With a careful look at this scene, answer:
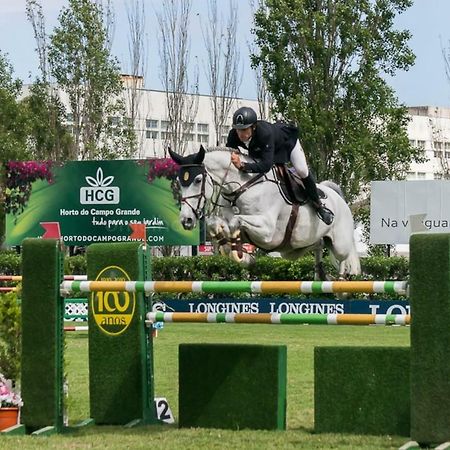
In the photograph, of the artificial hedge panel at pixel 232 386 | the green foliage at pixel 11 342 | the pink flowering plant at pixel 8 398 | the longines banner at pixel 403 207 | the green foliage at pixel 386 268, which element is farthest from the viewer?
the green foliage at pixel 386 268

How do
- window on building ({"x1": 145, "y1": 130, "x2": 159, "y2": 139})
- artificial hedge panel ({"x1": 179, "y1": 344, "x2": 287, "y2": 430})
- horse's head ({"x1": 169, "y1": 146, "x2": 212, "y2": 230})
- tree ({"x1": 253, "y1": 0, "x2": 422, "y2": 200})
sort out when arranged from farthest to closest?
window on building ({"x1": 145, "y1": 130, "x2": 159, "y2": 139})
tree ({"x1": 253, "y1": 0, "x2": 422, "y2": 200})
horse's head ({"x1": 169, "y1": 146, "x2": 212, "y2": 230})
artificial hedge panel ({"x1": 179, "y1": 344, "x2": 287, "y2": 430})

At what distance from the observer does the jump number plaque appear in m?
6.84

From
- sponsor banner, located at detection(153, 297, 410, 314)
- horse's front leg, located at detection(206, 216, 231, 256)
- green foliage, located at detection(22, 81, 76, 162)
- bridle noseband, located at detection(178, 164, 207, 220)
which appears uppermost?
green foliage, located at detection(22, 81, 76, 162)

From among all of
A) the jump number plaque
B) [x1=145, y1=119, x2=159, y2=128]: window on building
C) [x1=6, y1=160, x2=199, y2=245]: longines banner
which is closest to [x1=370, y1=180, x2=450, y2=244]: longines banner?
[x1=6, y1=160, x2=199, y2=245]: longines banner

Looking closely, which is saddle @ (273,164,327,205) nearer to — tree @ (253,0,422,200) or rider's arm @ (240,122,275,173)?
rider's arm @ (240,122,275,173)

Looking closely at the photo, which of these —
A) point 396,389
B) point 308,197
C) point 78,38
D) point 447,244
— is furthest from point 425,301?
point 78,38

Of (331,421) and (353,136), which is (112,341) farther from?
(353,136)

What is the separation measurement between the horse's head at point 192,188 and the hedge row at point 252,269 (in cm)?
1229

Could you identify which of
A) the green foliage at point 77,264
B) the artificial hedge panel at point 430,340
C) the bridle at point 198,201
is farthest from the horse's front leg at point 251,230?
the green foliage at point 77,264

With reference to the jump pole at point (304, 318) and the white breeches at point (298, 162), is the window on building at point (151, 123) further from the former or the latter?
the jump pole at point (304, 318)

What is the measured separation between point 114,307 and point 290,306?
40.2 feet

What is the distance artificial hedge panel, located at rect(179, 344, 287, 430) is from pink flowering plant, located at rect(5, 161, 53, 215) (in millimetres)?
15251

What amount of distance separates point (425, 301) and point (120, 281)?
188 centimetres

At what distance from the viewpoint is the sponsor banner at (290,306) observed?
18.4 metres
